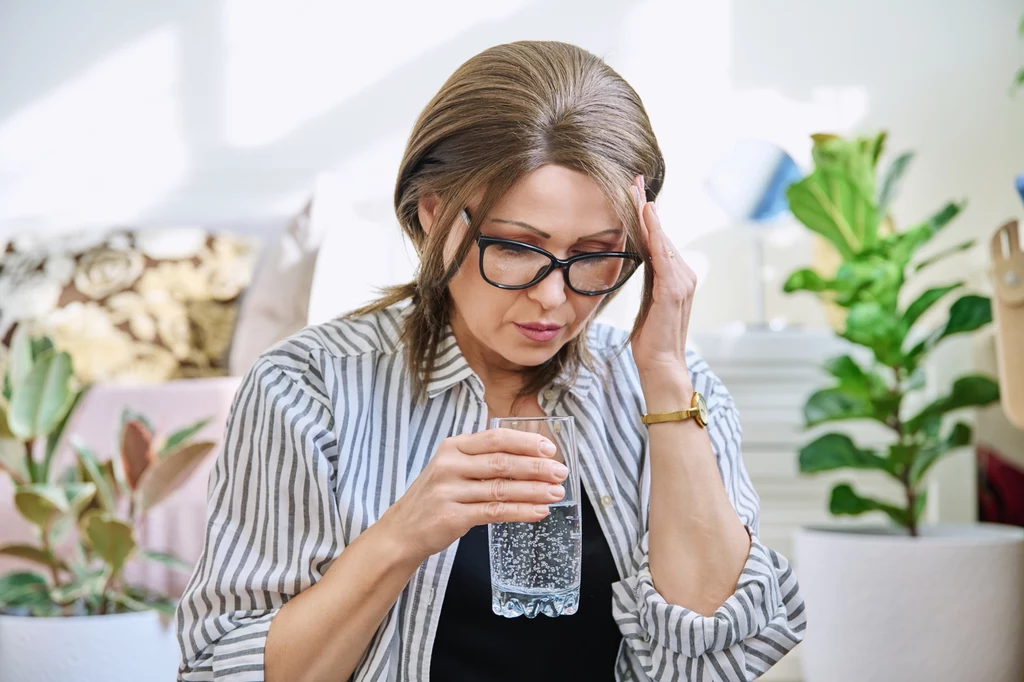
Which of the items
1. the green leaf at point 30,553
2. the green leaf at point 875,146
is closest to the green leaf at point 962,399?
the green leaf at point 875,146

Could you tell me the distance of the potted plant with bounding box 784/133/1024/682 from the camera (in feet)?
6.09

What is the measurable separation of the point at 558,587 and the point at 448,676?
0.21 meters

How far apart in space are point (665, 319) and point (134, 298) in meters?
1.64

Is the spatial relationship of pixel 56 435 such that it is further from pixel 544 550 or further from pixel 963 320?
pixel 963 320

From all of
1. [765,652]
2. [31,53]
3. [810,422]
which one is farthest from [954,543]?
[31,53]

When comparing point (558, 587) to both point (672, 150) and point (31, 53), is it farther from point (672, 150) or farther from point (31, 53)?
point (31, 53)

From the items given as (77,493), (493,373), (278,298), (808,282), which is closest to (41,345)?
(77,493)

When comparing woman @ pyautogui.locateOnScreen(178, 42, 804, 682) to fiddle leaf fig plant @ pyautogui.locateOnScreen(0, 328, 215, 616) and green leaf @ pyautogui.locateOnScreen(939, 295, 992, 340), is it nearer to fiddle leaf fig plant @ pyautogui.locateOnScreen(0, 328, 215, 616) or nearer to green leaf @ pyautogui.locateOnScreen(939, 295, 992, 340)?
fiddle leaf fig plant @ pyautogui.locateOnScreen(0, 328, 215, 616)

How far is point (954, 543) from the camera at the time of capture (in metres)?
1.85

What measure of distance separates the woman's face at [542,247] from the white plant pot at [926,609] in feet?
3.62

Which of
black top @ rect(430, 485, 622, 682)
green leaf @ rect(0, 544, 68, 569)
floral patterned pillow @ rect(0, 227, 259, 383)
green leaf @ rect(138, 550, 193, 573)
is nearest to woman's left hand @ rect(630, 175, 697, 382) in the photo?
black top @ rect(430, 485, 622, 682)

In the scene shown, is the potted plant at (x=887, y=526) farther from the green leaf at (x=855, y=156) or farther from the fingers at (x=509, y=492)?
the fingers at (x=509, y=492)

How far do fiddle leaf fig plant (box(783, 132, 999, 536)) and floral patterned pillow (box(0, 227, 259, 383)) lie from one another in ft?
4.15

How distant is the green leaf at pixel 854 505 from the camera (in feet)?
6.60
